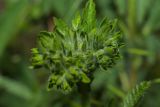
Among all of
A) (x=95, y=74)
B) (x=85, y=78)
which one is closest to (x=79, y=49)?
(x=85, y=78)

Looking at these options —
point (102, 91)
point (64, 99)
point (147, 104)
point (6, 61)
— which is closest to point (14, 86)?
point (6, 61)

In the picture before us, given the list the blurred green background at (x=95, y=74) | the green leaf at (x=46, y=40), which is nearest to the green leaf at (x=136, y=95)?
the green leaf at (x=46, y=40)

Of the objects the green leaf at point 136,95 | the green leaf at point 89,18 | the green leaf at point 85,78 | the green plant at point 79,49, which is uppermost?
the green leaf at point 89,18

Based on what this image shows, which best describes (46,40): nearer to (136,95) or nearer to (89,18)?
(89,18)

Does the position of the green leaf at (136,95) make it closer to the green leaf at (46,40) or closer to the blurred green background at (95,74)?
the green leaf at (46,40)

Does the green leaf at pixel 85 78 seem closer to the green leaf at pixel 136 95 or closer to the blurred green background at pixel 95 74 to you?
the green leaf at pixel 136 95

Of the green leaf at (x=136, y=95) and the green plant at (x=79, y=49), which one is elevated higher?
the green plant at (x=79, y=49)

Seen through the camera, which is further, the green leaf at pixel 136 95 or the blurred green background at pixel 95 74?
the blurred green background at pixel 95 74
